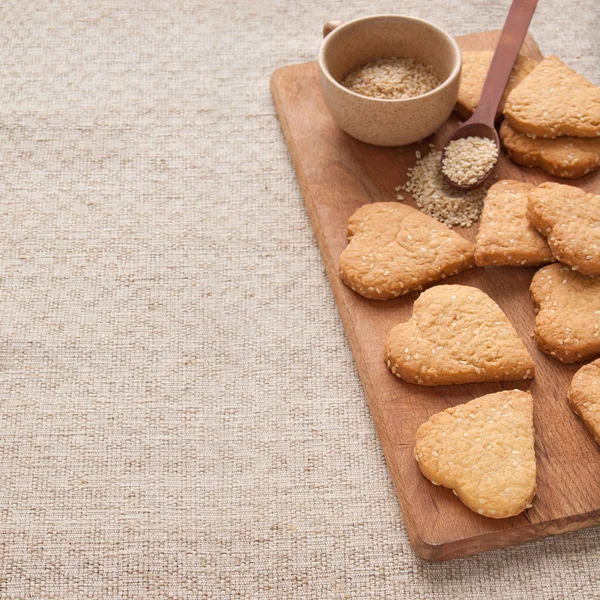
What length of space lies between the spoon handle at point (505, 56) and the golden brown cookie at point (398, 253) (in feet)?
1.26

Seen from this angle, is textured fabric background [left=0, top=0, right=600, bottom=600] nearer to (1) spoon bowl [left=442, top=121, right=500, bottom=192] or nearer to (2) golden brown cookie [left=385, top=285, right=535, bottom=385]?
(2) golden brown cookie [left=385, top=285, right=535, bottom=385]

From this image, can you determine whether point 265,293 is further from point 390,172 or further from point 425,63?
point 425,63

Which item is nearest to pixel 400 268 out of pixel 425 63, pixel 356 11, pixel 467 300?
pixel 467 300

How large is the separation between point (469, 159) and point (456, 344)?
0.53 meters

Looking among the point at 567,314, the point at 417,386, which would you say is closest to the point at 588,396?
the point at 567,314

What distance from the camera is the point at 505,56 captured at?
2062 millimetres

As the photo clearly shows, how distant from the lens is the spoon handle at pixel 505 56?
2.03m

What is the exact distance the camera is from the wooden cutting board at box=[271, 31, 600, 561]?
1.53 metres

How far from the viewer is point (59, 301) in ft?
6.32

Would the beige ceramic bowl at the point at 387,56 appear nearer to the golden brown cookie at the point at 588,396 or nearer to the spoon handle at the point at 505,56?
the spoon handle at the point at 505,56

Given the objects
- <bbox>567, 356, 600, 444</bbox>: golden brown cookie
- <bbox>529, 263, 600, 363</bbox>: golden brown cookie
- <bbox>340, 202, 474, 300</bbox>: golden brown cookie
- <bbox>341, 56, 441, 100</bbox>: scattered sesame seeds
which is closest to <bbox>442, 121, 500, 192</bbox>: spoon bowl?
<bbox>341, 56, 441, 100</bbox>: scattered sesame seeds

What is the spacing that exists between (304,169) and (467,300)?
60cm

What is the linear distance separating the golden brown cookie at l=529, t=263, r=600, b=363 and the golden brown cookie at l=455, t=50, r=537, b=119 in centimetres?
55

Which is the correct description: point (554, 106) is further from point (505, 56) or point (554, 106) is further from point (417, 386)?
point (417, 386)
